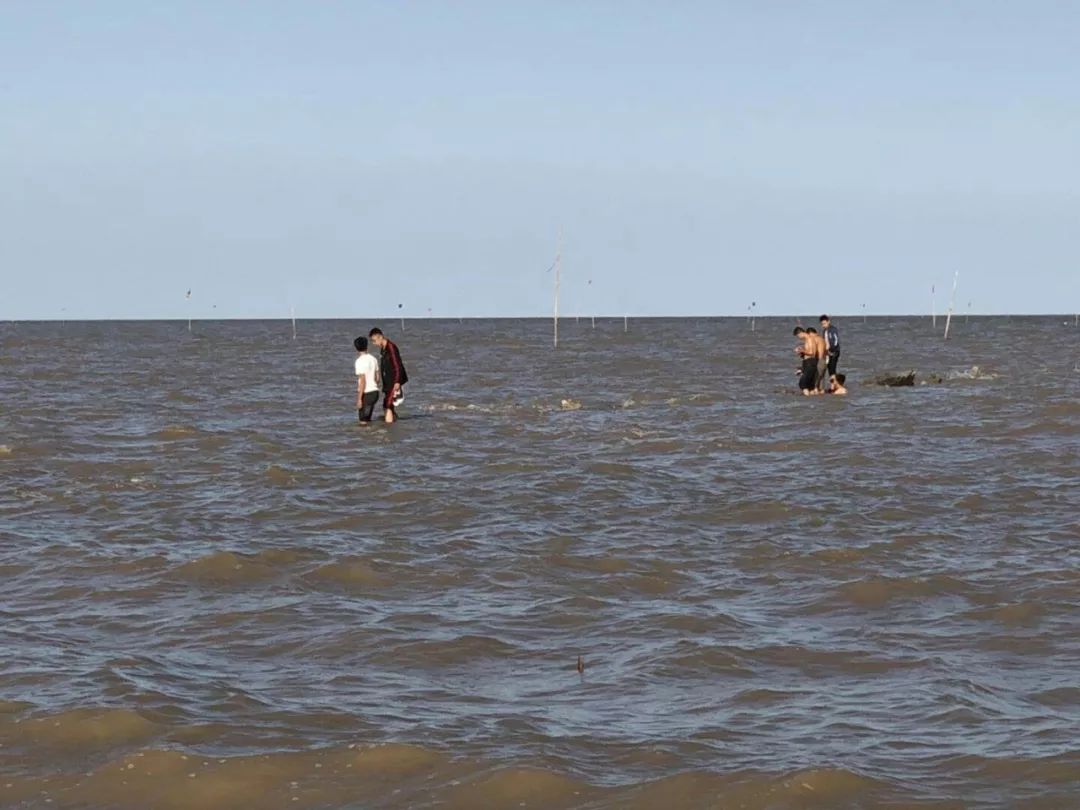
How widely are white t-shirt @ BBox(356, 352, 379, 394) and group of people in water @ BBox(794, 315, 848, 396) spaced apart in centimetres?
938

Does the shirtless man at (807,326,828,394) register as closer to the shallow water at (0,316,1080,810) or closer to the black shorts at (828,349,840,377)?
the black shorts at (828,349,840,377)

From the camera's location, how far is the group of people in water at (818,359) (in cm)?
2858

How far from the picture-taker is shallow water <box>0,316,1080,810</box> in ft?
20.7

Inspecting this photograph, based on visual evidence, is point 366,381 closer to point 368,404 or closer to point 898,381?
point 368,404

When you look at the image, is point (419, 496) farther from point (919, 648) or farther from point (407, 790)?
point (407, 790)

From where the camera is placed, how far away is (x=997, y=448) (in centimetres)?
1912

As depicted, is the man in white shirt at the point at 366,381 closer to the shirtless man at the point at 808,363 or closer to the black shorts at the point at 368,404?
the black shorts at the point at 368,404

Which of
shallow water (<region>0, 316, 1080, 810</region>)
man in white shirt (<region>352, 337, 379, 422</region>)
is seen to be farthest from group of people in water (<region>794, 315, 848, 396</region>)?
man in white shirt (<region>352, 337, 379, 422</region>)

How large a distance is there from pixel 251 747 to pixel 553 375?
114ft

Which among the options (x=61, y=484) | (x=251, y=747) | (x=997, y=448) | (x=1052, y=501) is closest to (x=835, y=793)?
(x=251, y=747)

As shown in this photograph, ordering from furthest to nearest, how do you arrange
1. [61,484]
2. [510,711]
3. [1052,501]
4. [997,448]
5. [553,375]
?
1. [553,375]
2. [997,448]
3. [61,484]
4. [1052,501]
5. [510,711]

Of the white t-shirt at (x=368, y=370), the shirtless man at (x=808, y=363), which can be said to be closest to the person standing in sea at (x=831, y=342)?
the shirtless man at (x=808, y=363)

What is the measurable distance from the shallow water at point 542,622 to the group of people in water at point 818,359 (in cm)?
778

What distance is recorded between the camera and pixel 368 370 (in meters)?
21.9
